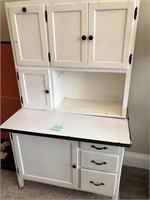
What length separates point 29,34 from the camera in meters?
1.47

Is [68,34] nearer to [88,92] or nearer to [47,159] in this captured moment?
[88,92]

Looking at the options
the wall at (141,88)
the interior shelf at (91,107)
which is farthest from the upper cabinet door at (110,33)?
the interior shelf at (91,107)

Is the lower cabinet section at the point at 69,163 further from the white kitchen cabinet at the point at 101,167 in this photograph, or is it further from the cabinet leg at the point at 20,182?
the cabinet leg at the point at 20,182

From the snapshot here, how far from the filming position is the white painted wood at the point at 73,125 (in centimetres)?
134

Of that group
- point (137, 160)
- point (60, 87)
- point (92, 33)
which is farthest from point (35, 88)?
point (137, 160)

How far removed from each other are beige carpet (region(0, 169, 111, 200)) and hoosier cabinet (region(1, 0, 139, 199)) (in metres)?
0.09

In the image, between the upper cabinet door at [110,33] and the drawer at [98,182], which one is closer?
the upper cabinet door at [110,33]

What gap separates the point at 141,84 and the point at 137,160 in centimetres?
90

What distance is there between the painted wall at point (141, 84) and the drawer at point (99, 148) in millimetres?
635

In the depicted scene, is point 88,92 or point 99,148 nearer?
→ point 99,148

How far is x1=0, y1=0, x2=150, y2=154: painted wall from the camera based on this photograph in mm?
1540

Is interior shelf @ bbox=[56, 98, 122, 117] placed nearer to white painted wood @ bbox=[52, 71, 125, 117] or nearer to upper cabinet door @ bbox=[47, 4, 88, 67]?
white painted wood @ bbox=[52, 71, 125, 117]

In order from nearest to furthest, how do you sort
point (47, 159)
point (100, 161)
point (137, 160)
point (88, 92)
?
Result: 1. point (100, 161)
2. point (47, 159)
3. point (88, 92)
4. point (137, 160)

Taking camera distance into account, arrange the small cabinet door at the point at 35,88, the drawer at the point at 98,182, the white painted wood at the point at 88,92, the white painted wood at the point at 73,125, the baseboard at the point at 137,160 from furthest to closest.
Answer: the baseboard at the point at 137,160
the white painted wood at the point at 88,92
the small cabinet door at the point at 35,88
the drawer at the point at 98,182
the white painted wood at the point at 73,125
